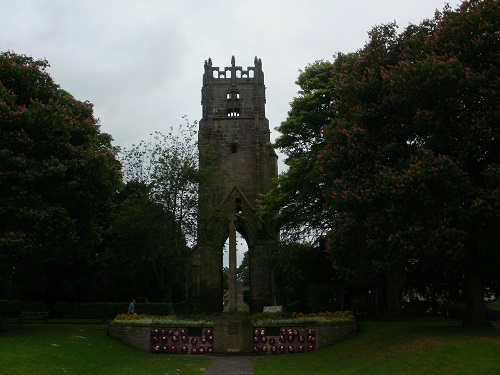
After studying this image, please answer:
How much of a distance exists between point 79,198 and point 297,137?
14.4 meters

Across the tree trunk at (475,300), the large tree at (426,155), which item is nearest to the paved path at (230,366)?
the large tree at (426,155)

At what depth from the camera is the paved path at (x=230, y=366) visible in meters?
15.8

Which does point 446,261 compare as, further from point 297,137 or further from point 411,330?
point 297,137

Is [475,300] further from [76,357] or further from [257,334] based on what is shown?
[76,357]

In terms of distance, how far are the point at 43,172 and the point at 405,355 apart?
1474 cm

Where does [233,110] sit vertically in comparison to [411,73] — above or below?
above

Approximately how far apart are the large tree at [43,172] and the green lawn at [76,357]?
3134 millimetres

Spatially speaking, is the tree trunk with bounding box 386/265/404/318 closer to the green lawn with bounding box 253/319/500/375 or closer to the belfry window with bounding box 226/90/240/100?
the green lawn with bounding box 253/319/500/375

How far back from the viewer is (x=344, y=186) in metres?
18.5

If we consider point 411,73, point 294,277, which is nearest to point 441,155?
point 411,73

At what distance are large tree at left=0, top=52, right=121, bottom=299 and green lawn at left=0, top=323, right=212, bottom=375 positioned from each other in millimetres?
3134

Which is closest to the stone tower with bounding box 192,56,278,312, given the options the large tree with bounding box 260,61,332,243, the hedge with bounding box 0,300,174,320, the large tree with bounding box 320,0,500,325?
the large tree with bounding box 260,61,332,243

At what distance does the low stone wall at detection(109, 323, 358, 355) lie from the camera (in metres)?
21.8

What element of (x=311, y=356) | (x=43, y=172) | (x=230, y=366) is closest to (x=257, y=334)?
(x=311, y=356)
